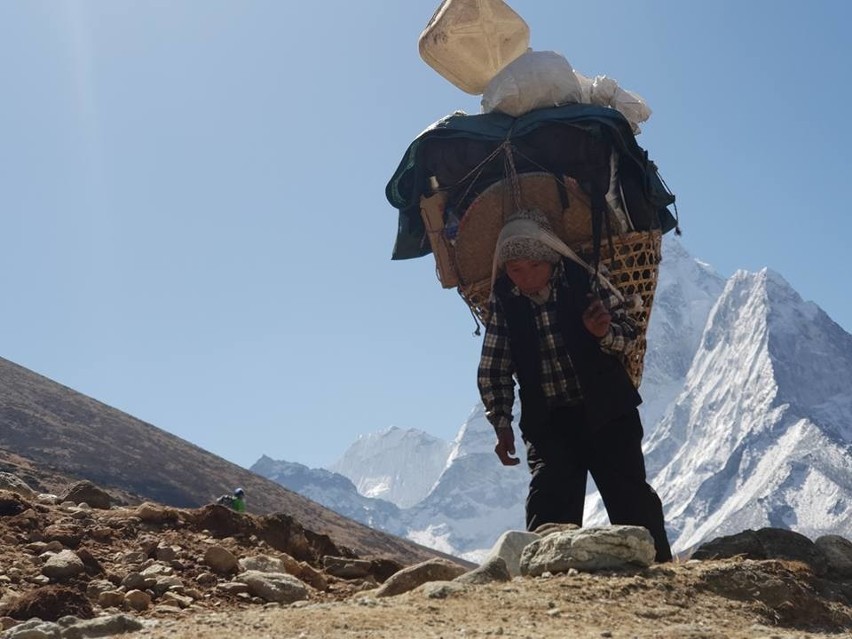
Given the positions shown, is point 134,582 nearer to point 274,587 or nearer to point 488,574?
point 274,587

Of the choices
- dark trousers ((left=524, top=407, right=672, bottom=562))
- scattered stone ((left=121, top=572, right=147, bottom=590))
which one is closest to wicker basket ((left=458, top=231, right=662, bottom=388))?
dark trousers ((left=524, top=407, right=672, bottom=562))

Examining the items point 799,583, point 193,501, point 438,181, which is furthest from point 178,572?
point 193,501

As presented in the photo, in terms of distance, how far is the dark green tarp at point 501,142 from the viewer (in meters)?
5.95

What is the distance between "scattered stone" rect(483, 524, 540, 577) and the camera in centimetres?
519

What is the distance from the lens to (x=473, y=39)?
6.83 m

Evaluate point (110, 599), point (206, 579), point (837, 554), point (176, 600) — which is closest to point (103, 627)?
point (110, 599)

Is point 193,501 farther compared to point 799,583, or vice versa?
point 193,501

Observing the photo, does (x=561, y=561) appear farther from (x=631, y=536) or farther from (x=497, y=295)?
(x=497, y=295)

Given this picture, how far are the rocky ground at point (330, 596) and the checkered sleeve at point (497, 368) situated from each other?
3.06 feet

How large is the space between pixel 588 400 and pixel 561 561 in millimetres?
1087

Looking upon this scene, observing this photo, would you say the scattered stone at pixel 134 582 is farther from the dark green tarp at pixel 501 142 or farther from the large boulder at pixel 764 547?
the large boulder at pixel 764 547

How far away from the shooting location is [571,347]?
5.70 m

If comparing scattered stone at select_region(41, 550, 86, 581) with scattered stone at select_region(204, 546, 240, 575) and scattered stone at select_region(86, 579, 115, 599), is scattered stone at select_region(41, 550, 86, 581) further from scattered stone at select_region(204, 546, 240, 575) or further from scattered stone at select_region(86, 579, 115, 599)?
scattered stone at select_region(204, 546, 240, 575)

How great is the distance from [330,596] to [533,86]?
3.05 metres
